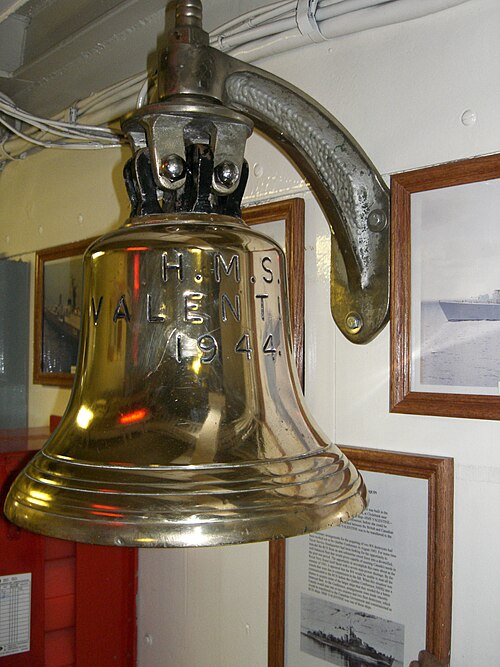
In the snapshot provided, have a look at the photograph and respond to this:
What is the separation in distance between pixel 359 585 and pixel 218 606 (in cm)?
34

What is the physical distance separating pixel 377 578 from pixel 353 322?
344mm

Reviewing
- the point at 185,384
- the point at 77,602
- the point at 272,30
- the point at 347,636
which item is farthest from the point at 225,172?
the point at 77,602

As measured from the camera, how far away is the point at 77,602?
1401mm

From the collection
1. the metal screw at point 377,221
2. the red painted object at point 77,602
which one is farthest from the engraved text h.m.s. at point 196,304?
the red painted object at point 77,602

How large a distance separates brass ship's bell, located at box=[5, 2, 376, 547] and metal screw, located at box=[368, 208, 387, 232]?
0.29m

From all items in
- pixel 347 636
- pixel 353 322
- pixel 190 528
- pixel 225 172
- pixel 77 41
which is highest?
pixel 77 41

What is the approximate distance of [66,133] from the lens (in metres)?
1.34

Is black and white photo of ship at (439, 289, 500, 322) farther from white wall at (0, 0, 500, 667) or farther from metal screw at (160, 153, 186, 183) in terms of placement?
metal screw at (160, 153, 186, 183)

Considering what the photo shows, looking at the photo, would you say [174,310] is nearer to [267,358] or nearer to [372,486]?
[267,358]

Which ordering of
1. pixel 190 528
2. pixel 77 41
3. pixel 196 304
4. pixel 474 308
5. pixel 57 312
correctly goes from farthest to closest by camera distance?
1. pixel 57 312
2. pixel 77 41
3. pixel 474 308
4. pixel 196 304
5. pixel 190 528

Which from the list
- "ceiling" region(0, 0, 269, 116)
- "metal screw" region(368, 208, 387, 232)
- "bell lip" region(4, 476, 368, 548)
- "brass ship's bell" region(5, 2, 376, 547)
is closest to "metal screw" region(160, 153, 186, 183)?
"brass ship's bell" region(5, 2, 376, 547)

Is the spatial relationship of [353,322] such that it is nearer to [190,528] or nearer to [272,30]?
[272,30]

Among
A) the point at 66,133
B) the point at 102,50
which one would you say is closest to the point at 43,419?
the point at 66,133

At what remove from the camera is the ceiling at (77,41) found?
1198 mm
